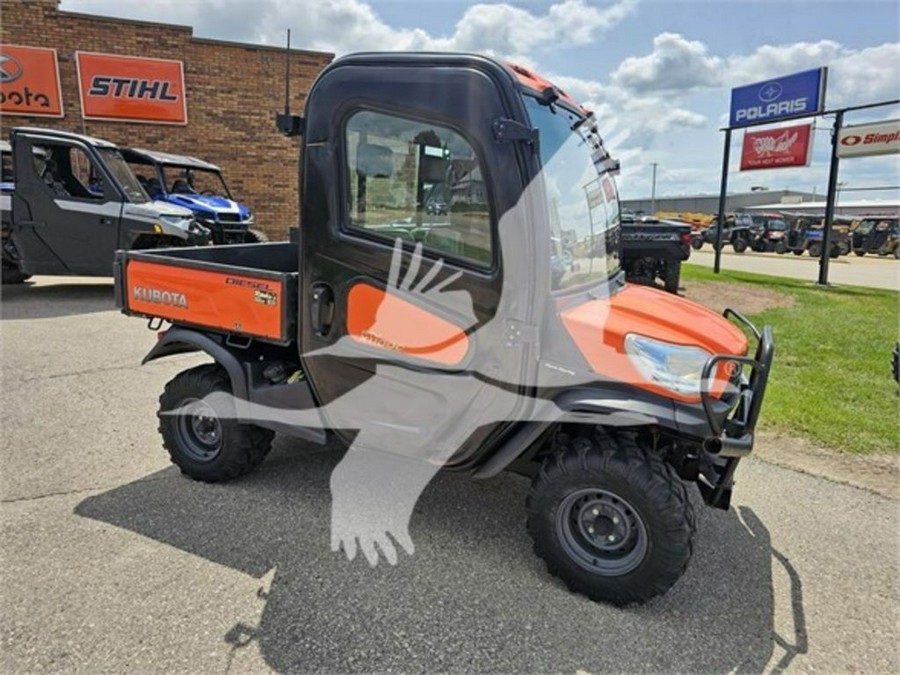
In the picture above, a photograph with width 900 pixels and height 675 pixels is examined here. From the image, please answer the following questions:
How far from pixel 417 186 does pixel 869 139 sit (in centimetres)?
1446

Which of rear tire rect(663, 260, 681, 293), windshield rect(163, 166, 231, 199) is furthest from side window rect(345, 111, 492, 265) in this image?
windshield rect(163, 166, 231, 199)

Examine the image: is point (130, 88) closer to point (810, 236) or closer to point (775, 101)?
point (775, 101)

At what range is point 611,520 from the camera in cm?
266

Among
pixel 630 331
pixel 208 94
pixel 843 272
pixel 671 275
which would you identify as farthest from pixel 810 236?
pixel 630 331

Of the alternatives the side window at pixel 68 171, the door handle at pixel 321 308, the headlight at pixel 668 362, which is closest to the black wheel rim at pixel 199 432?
the door handle at pixel 321 308

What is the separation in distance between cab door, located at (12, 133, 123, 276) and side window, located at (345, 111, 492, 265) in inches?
294

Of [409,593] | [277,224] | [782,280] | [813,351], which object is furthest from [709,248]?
[409,593]

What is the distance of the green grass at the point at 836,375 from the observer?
15.4 ft

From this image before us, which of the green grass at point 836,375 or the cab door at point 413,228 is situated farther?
the green grass at point 836,375

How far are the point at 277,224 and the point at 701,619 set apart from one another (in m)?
14.4

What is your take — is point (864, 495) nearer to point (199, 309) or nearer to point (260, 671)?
point (260, 671)

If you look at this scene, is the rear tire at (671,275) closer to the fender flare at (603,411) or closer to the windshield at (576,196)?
the windshield at (576,196)

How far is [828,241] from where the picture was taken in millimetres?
13492

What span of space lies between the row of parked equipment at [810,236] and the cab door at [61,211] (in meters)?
23.8
